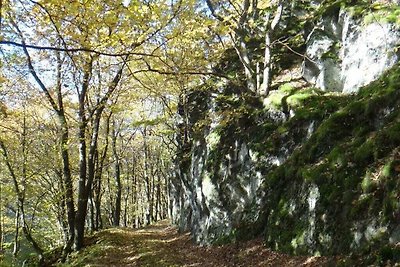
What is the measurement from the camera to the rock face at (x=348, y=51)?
413 inches

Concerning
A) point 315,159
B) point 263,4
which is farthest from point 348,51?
point 263,4

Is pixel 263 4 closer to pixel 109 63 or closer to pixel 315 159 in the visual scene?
pixel 109 63

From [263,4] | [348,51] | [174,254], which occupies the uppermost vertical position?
[263,4]

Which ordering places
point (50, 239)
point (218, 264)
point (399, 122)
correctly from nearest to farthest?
point (399, 122) < point (218, 264) < point (50, 239)

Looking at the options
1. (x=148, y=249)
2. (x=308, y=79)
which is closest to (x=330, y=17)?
(x=308, y=79)

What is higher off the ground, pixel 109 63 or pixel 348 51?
pixel 109 63

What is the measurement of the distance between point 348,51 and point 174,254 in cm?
969

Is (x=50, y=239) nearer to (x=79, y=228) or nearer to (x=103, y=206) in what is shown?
(x=103, y=206)

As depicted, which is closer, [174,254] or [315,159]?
[315,159]

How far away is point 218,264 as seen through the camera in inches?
411

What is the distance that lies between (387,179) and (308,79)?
7.84 meters

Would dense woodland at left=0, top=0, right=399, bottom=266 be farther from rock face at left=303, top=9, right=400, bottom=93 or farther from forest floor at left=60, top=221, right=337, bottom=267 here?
forest floor at left=60, top=221, right=337, bottom=267

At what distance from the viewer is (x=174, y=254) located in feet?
43.9

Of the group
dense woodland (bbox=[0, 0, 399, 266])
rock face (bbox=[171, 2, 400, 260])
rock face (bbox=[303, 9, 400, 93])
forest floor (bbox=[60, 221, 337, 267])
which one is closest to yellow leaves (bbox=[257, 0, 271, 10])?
dense woodland (bbox=[0, 0, 399, 266])
